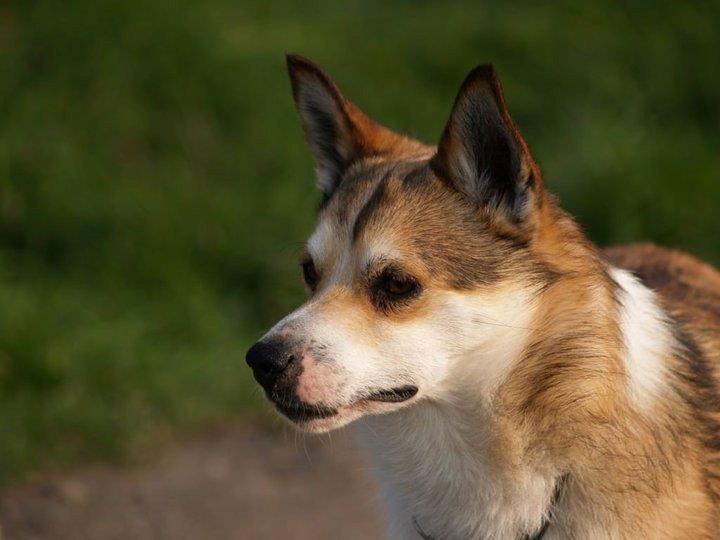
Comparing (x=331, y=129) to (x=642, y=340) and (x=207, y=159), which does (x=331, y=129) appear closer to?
(x=642, y=340)

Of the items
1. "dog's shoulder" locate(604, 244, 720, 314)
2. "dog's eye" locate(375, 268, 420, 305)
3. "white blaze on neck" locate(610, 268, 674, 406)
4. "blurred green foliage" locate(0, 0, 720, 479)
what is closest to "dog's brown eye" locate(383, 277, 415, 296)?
"dog's eye" locate(375, 268, 420, 305)

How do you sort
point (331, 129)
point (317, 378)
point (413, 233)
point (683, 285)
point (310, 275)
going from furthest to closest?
1. point (683, 285)
2. point (331, 129)
3. point (310, 275)
4. point (413, 233)
5. point (317, 378)

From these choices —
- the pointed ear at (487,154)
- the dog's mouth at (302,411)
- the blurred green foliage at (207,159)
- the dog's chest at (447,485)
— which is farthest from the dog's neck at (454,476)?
the blurred green foliage at (207,159)

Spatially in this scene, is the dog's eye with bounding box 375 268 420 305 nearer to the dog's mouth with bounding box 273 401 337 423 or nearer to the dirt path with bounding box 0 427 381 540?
the dog's mouth with bounding box 273 401 337 423

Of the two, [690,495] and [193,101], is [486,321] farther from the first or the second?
[193,101]

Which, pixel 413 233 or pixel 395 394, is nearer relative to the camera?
pixel 395 394

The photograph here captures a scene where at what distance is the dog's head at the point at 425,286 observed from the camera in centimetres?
296

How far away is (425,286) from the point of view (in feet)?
10.0

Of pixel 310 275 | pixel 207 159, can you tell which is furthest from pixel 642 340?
pixel 207 159

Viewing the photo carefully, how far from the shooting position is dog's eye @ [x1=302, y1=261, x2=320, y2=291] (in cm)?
337

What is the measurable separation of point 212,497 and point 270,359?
2242 mm

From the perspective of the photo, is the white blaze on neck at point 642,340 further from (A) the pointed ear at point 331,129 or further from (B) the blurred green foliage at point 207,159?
(B) the blurred green foliage at point 207,159

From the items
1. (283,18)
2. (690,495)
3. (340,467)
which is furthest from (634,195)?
(690,495)

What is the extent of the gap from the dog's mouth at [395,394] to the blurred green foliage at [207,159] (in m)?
2.52
